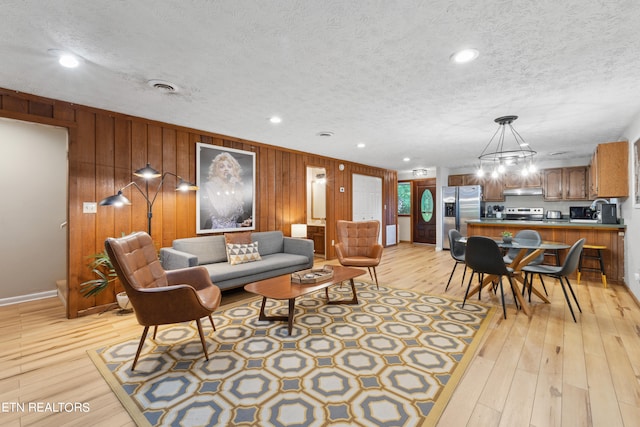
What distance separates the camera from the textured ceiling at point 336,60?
1708 millimetres

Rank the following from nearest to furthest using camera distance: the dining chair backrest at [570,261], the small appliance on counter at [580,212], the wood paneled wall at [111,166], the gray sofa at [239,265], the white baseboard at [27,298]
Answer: the dining chair backrest at [570,261] → the wood paneled wall at [111,166] → the gray sofa at [239,265] → the white baseboard at [27,298] → the small appliance on counter at [580,212]

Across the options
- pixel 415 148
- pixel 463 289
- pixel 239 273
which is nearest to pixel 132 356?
pixel 239 273

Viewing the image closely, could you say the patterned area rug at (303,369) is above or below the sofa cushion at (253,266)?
below

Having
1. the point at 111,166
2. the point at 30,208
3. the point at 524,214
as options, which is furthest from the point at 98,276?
the point at 524,214

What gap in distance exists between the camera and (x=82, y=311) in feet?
10.7

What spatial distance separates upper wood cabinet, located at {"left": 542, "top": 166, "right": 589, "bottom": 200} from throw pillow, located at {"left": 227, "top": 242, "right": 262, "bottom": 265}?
272 inches

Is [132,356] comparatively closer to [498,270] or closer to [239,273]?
[239,273]

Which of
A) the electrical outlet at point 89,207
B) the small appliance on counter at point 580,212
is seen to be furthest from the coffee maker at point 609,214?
the electrical outlet at point 89,207

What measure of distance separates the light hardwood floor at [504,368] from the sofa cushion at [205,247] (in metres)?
0.71

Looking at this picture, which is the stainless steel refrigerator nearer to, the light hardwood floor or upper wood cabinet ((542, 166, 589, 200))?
upper wood cabinet ((542, 166, 589, 200))

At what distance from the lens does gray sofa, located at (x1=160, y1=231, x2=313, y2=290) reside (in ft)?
11.5

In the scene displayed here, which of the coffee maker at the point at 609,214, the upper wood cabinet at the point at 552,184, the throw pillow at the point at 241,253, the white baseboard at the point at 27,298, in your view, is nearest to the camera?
the white baseboard at the point at 27,298

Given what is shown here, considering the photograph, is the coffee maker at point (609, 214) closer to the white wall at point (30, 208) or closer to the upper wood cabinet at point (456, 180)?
the upper wood cabinet at point (456, 180)

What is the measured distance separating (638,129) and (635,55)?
76.1 inches
